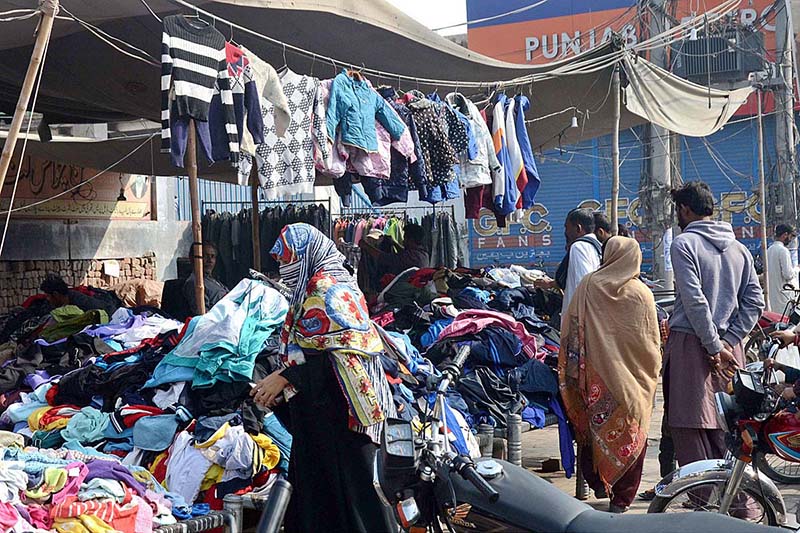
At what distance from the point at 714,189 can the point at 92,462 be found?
2338 centimetres

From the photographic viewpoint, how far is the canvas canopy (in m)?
6.70

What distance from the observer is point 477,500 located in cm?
250

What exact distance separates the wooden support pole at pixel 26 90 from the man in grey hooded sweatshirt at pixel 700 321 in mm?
3322

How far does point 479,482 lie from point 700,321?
2.99 m

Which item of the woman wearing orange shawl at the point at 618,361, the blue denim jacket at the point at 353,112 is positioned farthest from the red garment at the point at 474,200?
the woman wearing orange shawl at the point at 618,361

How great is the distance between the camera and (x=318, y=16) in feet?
22.5

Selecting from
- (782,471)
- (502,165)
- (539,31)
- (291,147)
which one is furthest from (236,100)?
(539,31)

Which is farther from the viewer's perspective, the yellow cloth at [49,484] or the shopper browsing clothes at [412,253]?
the shopper browsing clothes at [412,253]

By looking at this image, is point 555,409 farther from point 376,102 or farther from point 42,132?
point 42,132

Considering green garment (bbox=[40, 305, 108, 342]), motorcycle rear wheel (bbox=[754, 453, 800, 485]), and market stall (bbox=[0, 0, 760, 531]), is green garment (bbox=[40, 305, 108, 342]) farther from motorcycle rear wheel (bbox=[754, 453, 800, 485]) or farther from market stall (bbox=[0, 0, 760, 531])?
motorcycle rear wheel (bbox=[754, 453, 800, 485])

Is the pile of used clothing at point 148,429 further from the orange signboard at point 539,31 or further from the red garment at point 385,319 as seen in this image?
the orange signboard at point 539,31

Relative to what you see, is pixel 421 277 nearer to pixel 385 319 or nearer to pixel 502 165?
pixel 502 165

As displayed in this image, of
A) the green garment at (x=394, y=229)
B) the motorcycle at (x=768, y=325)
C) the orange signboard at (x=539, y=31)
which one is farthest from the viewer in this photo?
the orange signboard at (x=539, y=31)

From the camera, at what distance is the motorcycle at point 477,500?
8.00 feet
